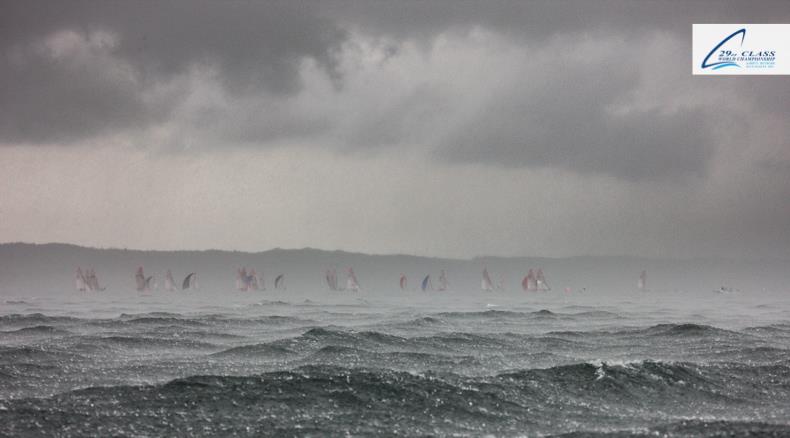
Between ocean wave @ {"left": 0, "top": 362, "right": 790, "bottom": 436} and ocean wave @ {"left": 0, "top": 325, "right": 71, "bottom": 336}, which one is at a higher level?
ocean wave @ {"left": 0, "top": 325, "right": 71, "bottom": 336}

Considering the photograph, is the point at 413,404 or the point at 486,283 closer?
the point at 413,404

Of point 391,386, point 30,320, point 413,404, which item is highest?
point 30,320

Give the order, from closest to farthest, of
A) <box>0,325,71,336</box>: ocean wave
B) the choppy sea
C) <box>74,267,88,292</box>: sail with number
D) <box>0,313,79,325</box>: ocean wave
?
the choppy sea < <box>0,325,71,336</box>: ocean wave < <box>0,313,79,325</box>: ocean wave < <box>74,267,88,292</box>: sail with number

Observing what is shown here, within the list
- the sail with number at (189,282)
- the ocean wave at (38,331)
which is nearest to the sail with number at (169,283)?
the sail with number at (189,282)

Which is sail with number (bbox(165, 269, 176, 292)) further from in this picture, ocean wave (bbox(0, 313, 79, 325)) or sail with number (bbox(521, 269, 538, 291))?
ocean wave (bbox(0, 313, 79, 325))

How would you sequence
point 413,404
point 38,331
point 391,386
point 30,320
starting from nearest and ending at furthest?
point 413,404
point 391,386
point 38,331
point 30,320

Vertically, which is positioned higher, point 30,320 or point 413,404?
point 30,320

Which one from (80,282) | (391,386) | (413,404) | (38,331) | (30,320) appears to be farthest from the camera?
(80,282)

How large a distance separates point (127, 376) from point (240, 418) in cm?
671

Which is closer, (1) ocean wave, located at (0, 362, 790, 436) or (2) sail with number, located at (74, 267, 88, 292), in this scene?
(1) ocean wave, located at (0, 362, 790, 436)

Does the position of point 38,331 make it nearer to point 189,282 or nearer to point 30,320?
point 30,320

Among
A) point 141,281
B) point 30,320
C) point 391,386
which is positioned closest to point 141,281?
point 141,281

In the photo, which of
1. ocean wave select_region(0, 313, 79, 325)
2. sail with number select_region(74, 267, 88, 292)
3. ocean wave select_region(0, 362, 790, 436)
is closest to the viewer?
ocean wave select_region(0, 362, 790, 436)

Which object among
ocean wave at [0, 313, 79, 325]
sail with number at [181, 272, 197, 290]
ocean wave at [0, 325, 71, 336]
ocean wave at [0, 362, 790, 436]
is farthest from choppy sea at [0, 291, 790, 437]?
sail with number at [181, 272, 197, 290]
